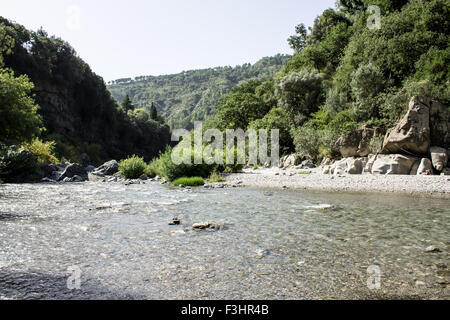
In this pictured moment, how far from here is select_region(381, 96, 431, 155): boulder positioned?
1738 cm

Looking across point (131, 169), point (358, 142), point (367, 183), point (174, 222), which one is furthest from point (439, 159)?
point (131, 169)

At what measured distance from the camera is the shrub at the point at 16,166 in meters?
19.1

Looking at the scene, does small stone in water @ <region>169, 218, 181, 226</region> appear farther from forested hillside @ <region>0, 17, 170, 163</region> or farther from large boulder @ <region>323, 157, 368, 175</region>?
forested hillside @ <region>0, 17, 170, 163</region>

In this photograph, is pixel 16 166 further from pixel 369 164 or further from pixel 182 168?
pixel 369 164

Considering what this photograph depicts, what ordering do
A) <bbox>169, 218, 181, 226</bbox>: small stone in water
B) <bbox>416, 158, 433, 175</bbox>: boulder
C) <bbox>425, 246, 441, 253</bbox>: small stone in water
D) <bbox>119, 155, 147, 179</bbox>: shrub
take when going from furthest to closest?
<bbox>119, 155, 147, 179</bbox>: shrub < <bbox>416, 158, 433, 175</bbox>: boulder < <bbox>169, 218, 181, 226</bbox>: small stone in water < <bbox>425, 246, 441, 253</bbox>: small stone in water

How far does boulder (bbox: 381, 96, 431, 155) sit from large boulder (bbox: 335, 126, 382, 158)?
1.68 meters

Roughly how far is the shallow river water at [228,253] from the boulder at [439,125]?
11140 mm

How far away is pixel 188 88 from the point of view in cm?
16538

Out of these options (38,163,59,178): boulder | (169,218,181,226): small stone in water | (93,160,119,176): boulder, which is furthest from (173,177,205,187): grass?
(93,160,119,176): boulder

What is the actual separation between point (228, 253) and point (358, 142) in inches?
726

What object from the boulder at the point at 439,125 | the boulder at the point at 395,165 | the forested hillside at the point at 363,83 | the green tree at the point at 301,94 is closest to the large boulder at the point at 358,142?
the forested hillside at the point at 363,83

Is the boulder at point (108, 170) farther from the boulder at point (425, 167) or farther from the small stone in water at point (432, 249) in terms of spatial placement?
the small stone in water at point (432, 249)
